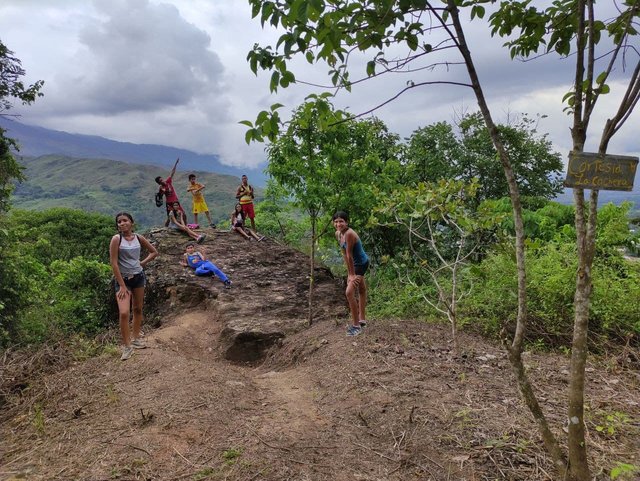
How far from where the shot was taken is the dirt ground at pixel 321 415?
3.26 metres

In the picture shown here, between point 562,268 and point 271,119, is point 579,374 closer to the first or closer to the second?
point 271,119

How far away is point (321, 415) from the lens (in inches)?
168

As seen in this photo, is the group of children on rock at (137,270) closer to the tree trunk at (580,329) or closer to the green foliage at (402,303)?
the green foliage at (402,303)

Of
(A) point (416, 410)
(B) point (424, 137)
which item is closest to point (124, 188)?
(B) point (424, 137)

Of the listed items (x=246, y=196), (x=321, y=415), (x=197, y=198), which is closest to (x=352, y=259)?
(x=321, y=415)

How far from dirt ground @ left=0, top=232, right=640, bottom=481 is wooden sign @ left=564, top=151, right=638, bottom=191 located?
208cm

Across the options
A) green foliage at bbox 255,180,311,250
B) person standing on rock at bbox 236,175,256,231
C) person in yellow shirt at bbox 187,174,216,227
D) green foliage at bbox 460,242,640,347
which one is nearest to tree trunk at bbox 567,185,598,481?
green foliage at bbox 460,242,640,347

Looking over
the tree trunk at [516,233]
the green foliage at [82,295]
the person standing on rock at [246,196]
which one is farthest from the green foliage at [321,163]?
the green foliage at [82,295]

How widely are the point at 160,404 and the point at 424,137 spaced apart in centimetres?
1691

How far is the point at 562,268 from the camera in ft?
23.2

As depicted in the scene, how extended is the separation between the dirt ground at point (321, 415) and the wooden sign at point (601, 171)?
2.08 metres

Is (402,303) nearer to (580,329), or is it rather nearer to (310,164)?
(310,164)

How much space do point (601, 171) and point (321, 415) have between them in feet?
10.8

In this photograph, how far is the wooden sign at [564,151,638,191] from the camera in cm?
229
